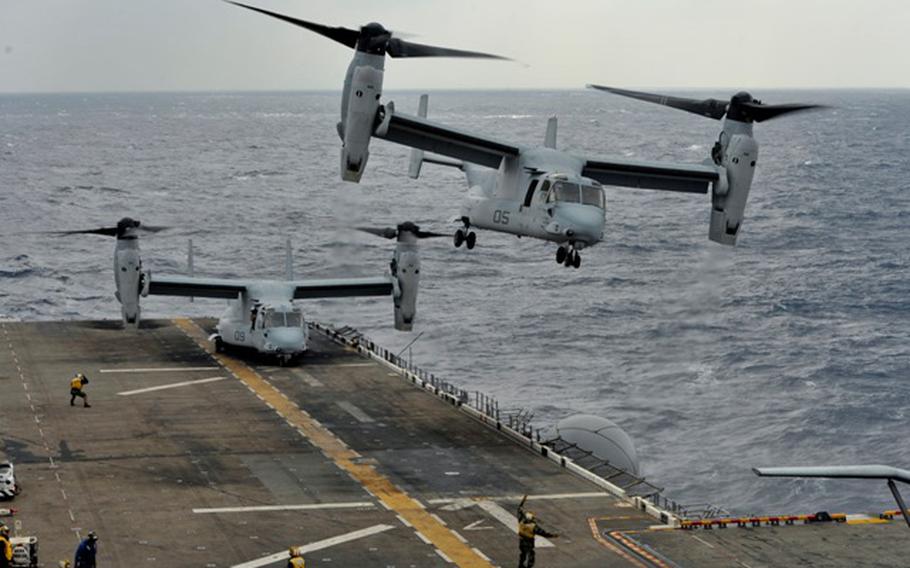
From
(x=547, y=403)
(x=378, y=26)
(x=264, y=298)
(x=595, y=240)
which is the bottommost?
(x=547, y=403)

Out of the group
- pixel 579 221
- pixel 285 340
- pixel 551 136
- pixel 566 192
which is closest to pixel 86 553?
pixel 579 221

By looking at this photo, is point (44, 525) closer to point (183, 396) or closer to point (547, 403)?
point (183, 396)

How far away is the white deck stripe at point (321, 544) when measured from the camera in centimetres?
4144

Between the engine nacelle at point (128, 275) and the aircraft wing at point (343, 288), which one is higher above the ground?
the engine nacelle at point (128, 275)

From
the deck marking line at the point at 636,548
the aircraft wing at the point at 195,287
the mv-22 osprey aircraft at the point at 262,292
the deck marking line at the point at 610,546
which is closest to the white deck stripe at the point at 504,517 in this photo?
the deck marking line at the point at 610,546

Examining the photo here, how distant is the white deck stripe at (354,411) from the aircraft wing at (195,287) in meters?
13.7

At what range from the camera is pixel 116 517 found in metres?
46.0

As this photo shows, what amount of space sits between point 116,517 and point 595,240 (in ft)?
60.7

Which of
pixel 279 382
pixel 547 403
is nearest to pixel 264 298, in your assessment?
pixel 279 382

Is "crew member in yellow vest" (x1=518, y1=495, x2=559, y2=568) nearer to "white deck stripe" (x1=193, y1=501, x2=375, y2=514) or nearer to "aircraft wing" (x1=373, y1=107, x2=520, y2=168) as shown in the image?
"white deck stripe" (x1=193, y1=501, x2=375, y2=514)

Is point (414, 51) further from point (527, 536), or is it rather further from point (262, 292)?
point (262, 292)

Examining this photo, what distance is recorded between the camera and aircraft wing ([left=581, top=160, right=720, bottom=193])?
50562mm

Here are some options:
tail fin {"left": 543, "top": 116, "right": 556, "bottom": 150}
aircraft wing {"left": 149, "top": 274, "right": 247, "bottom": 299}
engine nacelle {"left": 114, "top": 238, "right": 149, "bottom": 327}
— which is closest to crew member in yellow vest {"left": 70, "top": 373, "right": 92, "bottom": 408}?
engine nacelle {"left": 114, "top": 238, "right": 149, "bottom": 327}

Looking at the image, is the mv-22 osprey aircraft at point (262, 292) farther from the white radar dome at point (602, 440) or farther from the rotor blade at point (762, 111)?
A: the rotor blade at point (762, 111)
